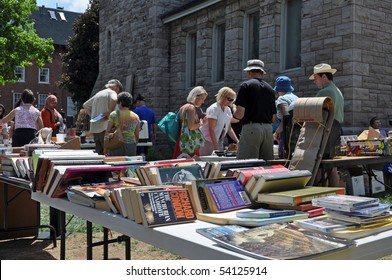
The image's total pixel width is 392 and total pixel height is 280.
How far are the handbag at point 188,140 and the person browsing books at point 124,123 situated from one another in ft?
2.06

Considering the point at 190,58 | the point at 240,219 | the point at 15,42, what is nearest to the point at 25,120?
the point at 240,219

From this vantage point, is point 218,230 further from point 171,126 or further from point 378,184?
point 378,184

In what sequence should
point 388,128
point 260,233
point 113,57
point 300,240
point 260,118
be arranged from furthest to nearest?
point 113,57
point 388,128
point 260,118
point 260,233
point 300,240

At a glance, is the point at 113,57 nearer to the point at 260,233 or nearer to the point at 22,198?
the point at 22,198

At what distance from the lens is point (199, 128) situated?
5.96 metres

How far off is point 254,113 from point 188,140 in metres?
1.15

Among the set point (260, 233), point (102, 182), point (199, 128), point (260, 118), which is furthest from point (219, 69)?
point (260, 233)

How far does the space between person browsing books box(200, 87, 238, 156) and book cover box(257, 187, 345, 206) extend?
350 cm

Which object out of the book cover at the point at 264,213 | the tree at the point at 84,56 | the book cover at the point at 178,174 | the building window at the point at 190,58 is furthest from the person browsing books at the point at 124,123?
the tree at the point at 84,56

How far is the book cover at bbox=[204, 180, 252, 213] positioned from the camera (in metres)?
2.29

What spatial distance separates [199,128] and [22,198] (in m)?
2.40

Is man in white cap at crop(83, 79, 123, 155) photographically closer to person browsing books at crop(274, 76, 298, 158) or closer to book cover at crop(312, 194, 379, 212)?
person browsing books at crop(274, 76, 298, 158)

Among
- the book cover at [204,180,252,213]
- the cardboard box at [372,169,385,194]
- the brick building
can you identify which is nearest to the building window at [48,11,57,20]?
the brick building

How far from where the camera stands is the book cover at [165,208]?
2051mm
